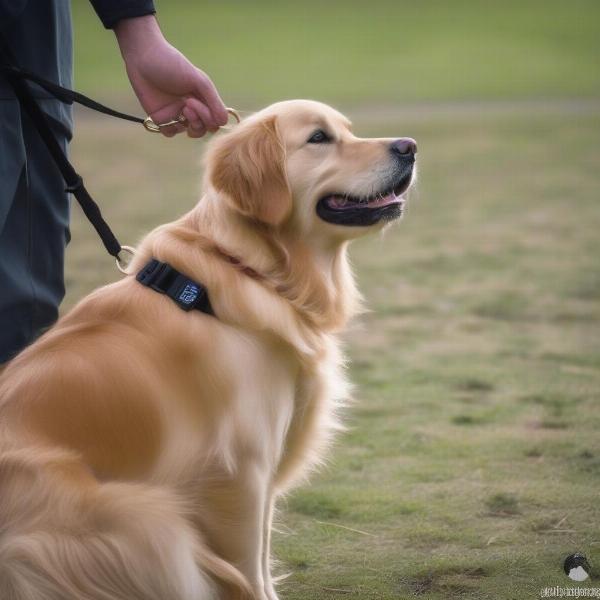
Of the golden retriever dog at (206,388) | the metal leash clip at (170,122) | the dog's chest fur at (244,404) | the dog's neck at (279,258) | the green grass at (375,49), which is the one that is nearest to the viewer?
the golden retriever dog at (206,388)

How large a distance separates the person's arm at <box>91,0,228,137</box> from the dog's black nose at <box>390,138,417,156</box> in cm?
56

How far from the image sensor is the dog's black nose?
3.43 metres

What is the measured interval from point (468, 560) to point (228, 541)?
90 centimetres

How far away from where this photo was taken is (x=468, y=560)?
11.5 ft

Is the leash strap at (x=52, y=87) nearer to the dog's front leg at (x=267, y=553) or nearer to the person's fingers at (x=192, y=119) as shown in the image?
the person's fingers at (x=192, y=119)

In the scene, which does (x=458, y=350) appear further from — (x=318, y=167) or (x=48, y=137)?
(x=48, y=137)

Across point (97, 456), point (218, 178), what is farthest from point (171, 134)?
point (97, 456)

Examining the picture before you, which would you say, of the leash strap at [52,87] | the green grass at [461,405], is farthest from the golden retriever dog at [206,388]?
the green grass at [461,405]

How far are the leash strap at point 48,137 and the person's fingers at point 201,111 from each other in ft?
1.14

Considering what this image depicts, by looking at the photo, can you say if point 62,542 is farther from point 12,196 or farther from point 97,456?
point 12,196

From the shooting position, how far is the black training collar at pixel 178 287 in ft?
10.0

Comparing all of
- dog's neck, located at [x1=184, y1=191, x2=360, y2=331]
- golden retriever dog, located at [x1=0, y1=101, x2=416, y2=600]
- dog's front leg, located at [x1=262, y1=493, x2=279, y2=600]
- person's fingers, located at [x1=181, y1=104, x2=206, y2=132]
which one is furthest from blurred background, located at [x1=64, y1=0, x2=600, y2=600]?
person's fingers, located at [x1=181, y1=104, x2=206, y2=132]

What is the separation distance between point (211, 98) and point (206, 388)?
899 mm

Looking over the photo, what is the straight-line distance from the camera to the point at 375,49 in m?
34.4
